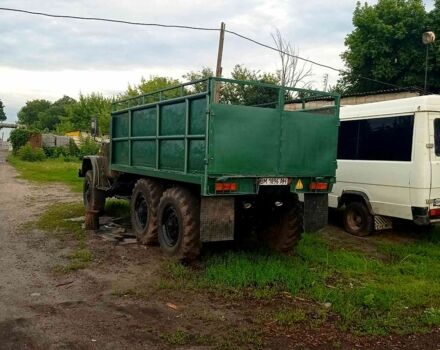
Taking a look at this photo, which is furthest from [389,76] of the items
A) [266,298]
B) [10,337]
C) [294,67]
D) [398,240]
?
[10,337]

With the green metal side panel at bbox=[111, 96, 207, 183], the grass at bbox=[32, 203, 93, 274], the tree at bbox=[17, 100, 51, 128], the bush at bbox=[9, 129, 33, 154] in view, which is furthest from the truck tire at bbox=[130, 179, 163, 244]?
the tree at bbox=[17, 100, 51, 128]

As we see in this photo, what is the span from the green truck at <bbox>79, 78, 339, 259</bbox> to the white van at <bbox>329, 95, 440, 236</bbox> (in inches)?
72.0

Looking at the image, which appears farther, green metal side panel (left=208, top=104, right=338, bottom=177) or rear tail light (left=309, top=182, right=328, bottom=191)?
rear tail light (left=309, top=182, right=328, bottom=191)

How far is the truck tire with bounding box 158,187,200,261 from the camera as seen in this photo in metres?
6.23

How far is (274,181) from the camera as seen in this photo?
6.15 metres

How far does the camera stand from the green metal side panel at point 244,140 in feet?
18.7

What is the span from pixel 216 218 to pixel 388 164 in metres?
3.87

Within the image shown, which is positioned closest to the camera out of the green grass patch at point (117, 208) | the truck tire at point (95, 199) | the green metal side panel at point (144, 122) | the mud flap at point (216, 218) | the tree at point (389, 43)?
the mud flap at point (216, 218)

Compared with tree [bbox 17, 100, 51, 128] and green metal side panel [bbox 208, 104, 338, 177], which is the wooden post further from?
tree [bbox 17, 100, 51, 128]

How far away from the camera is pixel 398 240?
28.4 ft

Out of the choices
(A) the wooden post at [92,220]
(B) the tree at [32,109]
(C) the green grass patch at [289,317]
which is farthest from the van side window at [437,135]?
(B) the tree at [32,109]

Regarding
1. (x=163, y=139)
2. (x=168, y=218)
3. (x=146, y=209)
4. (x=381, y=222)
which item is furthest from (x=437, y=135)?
(x=146, y=209)

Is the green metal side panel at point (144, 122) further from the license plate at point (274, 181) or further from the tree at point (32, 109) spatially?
the tree at point (32, 109)

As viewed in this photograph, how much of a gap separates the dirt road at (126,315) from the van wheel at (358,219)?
4105 millimetres
